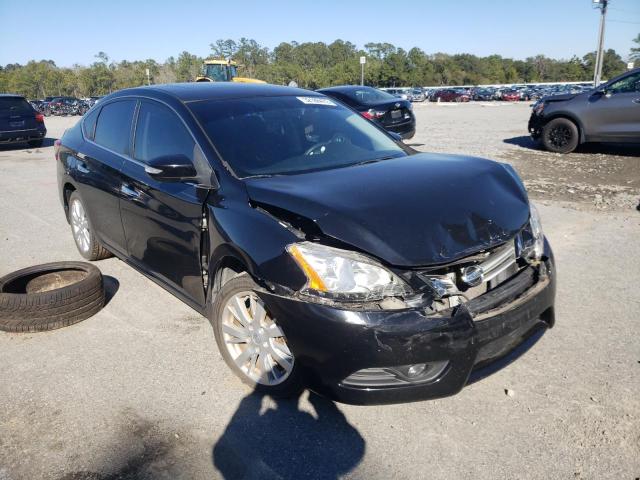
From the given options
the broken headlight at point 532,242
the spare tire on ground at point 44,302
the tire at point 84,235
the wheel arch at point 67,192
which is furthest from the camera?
the wheel arch at point 67,192

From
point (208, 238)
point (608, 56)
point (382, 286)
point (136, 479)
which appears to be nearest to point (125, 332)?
point (208, 238)

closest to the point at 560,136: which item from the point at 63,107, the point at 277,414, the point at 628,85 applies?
the point at 628,85

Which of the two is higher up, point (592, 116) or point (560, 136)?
point (592, 116)

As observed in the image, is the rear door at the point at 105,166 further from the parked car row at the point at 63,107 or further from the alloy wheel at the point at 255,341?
the parked car row at the point at 63,107

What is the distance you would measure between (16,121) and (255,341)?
15871mm

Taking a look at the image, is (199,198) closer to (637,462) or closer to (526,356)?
(526,356)

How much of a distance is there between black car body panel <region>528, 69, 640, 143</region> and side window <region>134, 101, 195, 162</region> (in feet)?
31.7

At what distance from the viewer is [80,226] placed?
5.29 m

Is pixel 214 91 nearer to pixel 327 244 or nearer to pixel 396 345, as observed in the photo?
pixel 327 244

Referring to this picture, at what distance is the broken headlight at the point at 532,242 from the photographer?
115 inches

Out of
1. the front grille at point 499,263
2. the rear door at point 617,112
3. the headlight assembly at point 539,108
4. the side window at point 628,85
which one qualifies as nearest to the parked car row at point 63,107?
the headlight assembly at point 539,108

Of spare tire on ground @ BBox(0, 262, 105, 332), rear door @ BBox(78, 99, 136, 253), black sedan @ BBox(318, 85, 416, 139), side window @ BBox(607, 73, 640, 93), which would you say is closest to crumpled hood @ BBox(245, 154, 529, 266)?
rear door @ BBox(78, 99, 136, 253)

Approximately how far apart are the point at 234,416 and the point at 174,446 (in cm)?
35

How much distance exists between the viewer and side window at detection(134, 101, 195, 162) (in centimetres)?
344
